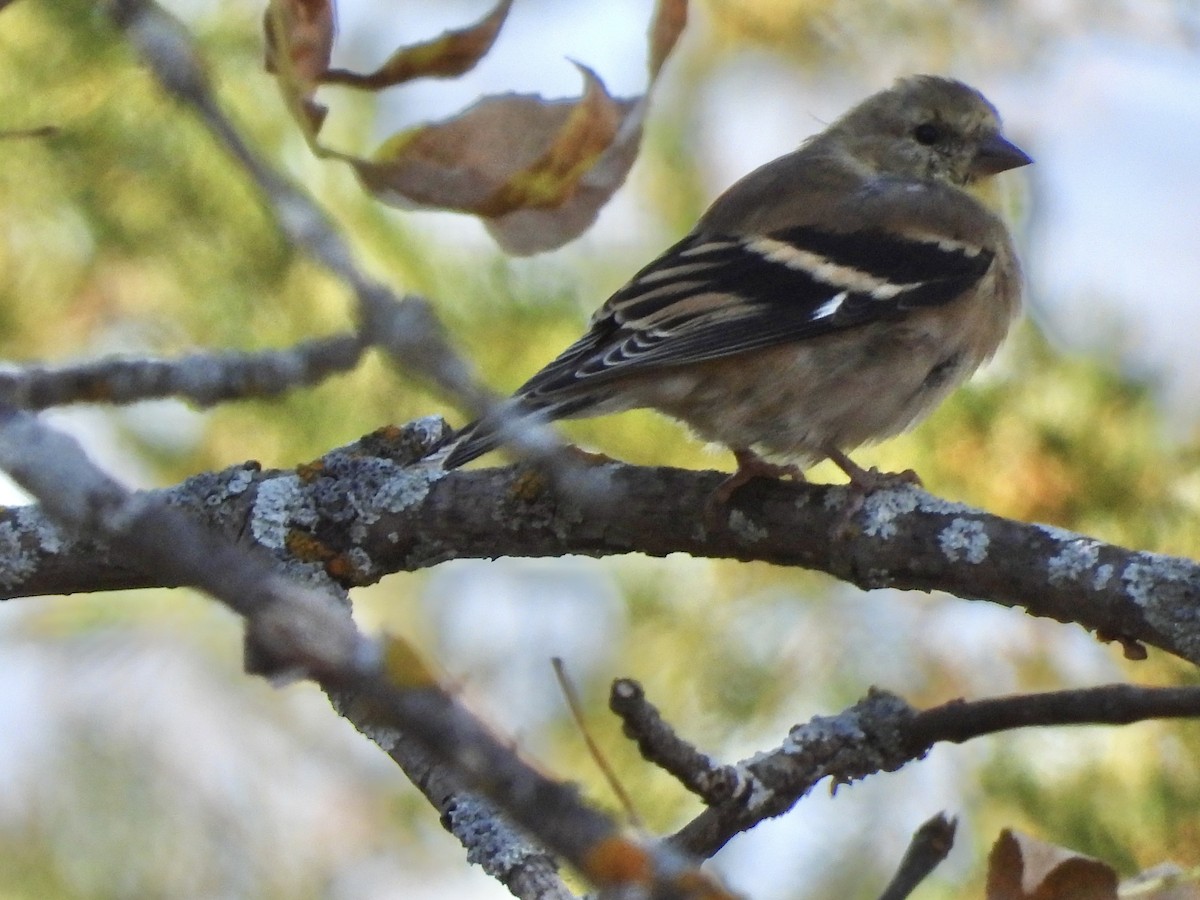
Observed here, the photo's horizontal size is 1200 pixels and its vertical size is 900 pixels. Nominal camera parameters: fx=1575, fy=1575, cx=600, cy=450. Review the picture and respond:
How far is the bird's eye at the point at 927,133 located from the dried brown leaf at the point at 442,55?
3.24 m

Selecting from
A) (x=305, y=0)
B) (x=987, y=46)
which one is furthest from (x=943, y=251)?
(x=305, y=0)

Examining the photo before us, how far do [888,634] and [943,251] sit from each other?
3.40 feet

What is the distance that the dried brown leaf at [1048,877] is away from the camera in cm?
191

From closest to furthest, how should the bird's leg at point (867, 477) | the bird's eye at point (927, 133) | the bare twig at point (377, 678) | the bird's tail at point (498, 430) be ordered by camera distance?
1. the bare twig at point (377, 678)
2. the bird's tail at point (498, 430)
3. the bird's leg at point (867, 477)
4. the bird's eye at point (927, 133)

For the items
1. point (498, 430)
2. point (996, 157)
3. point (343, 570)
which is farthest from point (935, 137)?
point (498, 430)

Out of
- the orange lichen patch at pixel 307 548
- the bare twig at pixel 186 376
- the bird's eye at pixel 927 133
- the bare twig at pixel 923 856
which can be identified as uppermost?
the bird's eye at pixel 927 133

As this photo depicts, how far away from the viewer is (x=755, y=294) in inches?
153

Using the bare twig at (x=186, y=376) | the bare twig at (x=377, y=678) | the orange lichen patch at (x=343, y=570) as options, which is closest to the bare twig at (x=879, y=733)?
the orange lichen patch at (x=343, y=570)

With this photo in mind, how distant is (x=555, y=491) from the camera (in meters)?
2.79

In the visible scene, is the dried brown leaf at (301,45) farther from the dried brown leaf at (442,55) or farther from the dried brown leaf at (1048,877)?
the dried brown leaf at (1048,877)

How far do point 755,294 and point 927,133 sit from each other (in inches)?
54.4

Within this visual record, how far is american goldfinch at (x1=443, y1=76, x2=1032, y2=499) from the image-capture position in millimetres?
3656

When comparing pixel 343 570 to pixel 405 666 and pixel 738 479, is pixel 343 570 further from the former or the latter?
pixel 405 666

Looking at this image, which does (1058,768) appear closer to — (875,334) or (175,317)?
(875,334)
